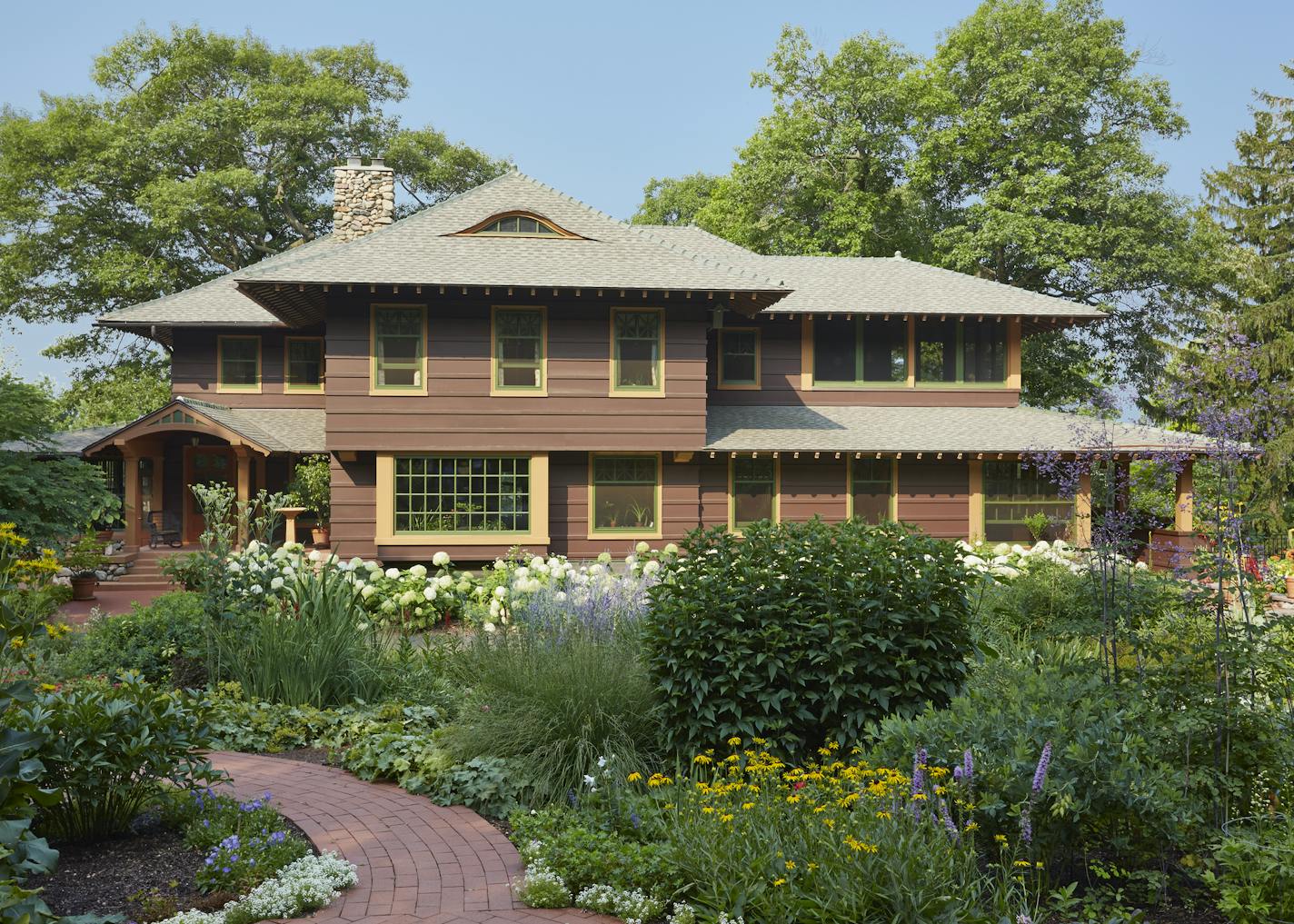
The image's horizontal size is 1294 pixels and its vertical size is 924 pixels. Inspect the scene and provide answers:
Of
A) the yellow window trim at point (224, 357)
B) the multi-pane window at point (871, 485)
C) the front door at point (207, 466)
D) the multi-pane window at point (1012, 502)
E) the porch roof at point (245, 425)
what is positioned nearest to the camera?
the porch roof at point (245, 425)

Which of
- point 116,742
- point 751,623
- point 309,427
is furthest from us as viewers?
point 309,427

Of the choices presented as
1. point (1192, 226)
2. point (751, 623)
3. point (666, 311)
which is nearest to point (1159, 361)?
point (1192, 226)

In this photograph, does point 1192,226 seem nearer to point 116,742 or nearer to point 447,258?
point 447,258

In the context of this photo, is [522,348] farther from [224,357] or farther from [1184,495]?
[1184,495]

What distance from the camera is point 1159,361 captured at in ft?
91.6

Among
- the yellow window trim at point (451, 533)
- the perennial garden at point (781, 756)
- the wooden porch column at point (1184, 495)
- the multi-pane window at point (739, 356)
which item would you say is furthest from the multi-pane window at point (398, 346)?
the wooden porch column at point (1184, 495)

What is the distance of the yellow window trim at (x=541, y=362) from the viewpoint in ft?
53.8

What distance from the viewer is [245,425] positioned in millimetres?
18406

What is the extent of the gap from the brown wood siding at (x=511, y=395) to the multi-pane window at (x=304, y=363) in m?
4.32

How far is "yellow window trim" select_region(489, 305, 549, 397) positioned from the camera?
1639 centimetres

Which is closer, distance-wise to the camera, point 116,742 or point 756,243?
point 116,742

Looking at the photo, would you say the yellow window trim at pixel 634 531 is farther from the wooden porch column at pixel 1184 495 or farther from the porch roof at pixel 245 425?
the wooden porch column at pixel 1184 495

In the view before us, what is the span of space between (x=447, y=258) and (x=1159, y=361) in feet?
73.2

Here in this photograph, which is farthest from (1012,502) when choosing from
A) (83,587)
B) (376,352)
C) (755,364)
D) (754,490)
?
(83,587)
